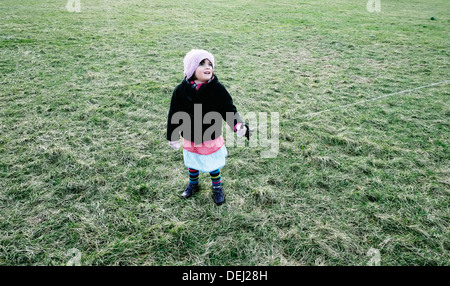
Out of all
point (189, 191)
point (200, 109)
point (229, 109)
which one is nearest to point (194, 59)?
point (200, 109)

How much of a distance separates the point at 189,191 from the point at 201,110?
85cm

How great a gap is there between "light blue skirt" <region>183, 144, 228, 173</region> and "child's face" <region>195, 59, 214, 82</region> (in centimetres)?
67

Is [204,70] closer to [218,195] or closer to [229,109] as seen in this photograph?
[229,109]

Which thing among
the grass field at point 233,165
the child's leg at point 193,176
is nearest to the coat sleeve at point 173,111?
the child's leg at point 193,176

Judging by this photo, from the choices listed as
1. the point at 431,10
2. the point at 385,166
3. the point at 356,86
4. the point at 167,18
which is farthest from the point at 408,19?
the point at 385,166

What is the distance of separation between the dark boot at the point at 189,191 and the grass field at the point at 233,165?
8 centimetres

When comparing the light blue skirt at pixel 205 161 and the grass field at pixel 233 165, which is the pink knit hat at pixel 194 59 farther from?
the grass field at pixel 233 165

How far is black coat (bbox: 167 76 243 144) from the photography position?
2213mm

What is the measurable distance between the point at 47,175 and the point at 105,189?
695 mm

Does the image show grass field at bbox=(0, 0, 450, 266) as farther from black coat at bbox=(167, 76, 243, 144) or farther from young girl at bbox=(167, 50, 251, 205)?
black coat at bbox=(167, 76, 243, 144)

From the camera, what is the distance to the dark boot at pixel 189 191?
2.59 meters

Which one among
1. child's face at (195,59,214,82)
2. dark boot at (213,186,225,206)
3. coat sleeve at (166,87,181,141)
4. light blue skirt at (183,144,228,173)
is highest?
child's face at (195,59,214,82)

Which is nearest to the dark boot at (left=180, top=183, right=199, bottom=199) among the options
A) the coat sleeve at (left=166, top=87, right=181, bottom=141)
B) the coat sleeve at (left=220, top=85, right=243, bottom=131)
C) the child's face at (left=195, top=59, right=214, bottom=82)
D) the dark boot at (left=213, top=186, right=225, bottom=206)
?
the dark boot at (left=213, top=186, right=225, bottom=206)

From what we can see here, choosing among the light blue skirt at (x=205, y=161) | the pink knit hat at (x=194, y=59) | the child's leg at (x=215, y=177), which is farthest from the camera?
the child's leg at (x=215, y=177)
